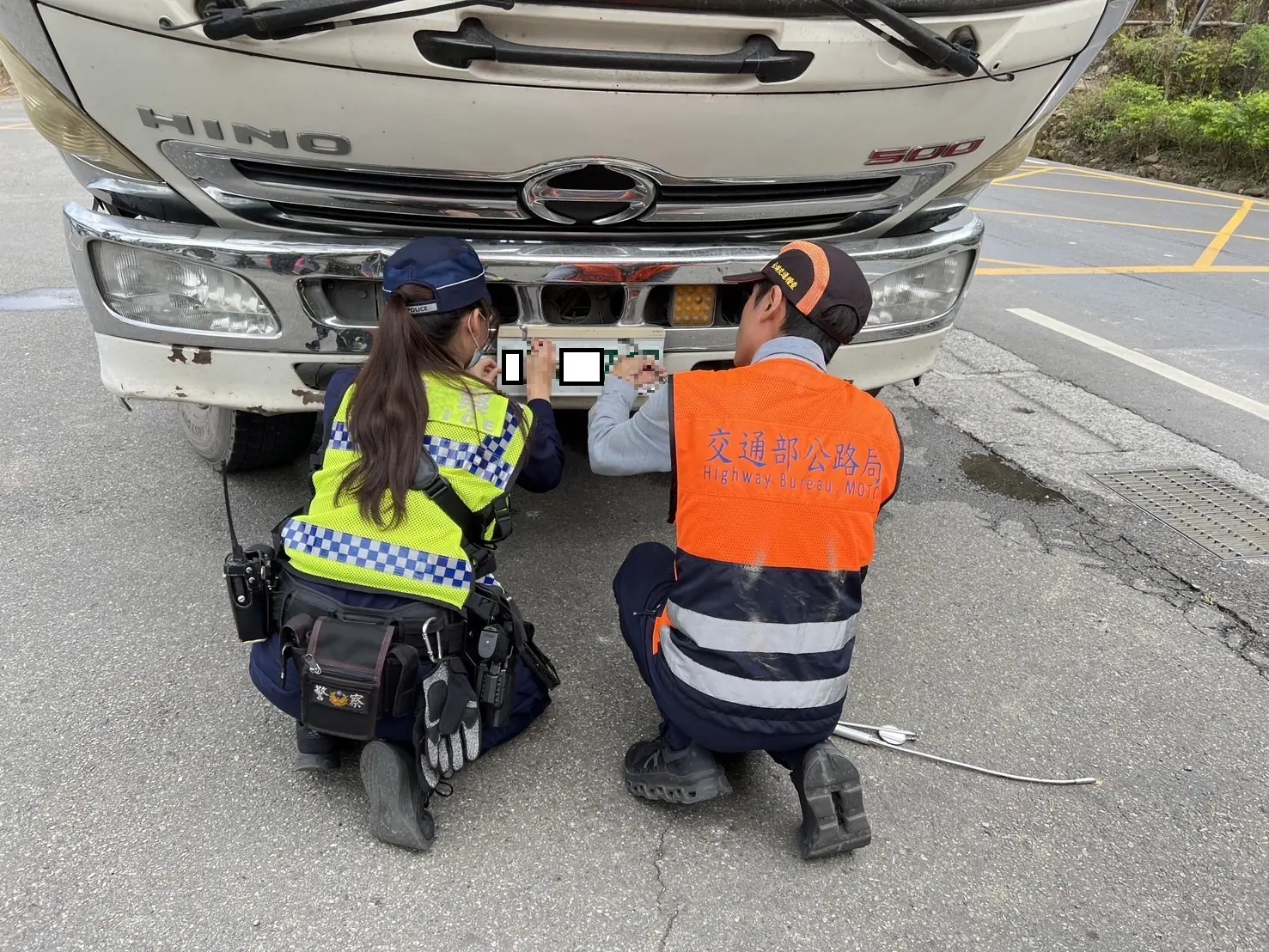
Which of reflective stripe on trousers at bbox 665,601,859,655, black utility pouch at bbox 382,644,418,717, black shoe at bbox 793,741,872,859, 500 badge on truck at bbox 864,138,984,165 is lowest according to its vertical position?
black shoe at bbox 793,741,872,859

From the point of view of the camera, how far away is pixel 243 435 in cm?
311

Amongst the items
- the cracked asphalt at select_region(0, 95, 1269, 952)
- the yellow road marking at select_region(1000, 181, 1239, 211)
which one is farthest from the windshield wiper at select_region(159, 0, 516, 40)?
the yellow road marking at select_region(1000, 181, 1239, 211)

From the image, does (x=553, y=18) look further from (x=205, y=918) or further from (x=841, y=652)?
(x=205, y=918)

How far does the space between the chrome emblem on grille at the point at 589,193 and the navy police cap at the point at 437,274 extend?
41 cm

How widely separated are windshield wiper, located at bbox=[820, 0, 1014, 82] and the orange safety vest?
789 millimetres

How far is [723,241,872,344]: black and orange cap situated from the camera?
1.91 m

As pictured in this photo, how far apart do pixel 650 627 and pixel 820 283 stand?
873mm

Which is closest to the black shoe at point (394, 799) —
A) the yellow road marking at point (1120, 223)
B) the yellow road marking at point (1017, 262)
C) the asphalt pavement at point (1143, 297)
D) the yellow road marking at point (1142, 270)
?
the asphalt pavement at point (1143, 297)

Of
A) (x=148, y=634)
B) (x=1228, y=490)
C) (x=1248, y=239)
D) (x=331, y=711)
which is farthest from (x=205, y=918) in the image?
(x=1248, y=239)

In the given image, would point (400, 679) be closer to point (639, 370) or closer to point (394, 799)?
point (394, 799)

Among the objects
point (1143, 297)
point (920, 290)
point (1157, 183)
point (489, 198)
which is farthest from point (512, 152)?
point (1157, 183)

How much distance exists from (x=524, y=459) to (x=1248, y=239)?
10.2 m

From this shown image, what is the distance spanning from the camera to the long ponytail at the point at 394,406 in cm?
186

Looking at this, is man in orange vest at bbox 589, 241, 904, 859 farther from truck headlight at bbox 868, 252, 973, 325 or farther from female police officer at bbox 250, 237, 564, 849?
truck headlight at bbox 868, 252, 973, 325
